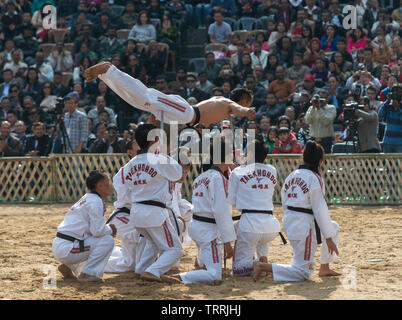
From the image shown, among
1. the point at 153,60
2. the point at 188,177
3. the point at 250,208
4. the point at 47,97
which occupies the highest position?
the point at 153,60

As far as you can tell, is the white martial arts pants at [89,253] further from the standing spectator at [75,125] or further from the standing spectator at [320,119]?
the standing spectator at [75,125]

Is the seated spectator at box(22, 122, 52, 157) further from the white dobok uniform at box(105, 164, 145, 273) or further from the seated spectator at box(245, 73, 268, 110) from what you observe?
the white dobok uniform at box(105, 164, 145, 273)

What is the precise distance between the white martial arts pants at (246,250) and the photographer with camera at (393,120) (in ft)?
22.0

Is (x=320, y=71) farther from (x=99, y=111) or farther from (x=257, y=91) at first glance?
(x=99, y=111)

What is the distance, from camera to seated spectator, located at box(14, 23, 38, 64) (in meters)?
18.9

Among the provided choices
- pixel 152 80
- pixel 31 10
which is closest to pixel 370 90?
pixel 152 80

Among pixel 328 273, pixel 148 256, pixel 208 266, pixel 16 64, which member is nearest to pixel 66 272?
pixel 148 256

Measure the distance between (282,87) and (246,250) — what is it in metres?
8.53

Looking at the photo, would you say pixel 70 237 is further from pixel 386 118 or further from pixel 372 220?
pixel 386 118

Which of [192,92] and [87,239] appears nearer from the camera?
[87,239]

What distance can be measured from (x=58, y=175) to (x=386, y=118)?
6396mm

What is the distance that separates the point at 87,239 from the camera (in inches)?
274

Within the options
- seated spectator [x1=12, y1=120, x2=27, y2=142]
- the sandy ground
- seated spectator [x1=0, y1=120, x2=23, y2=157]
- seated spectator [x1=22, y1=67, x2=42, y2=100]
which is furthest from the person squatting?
seated spectator [x1=22, y1=67, x2=42, y2=100]

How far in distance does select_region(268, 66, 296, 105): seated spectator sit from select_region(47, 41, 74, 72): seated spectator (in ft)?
19.9
